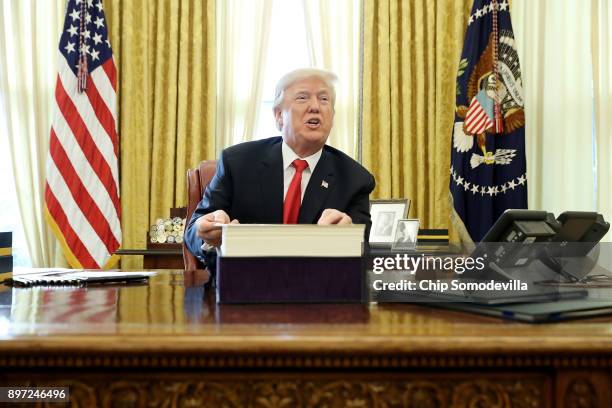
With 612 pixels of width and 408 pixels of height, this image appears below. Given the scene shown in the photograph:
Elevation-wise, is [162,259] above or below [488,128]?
below

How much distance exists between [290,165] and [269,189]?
0.58ft

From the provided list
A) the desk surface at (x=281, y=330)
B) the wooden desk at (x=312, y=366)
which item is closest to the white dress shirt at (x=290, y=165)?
the desk surface at (x=281, y=330)

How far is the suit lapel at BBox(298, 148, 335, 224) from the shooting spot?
2.12 m

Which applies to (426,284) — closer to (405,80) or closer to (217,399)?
(217,399)

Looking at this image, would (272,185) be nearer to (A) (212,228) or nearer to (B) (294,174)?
(B) (294,174)

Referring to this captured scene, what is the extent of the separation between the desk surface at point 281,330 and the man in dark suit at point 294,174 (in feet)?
3.00

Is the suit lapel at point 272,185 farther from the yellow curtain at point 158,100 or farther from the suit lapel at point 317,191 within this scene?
the yellow curtain at point 158,100

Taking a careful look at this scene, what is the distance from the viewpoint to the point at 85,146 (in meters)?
4.46

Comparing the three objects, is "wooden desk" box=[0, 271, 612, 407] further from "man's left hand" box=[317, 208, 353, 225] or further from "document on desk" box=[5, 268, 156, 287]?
"document on desk" box=[5, 268, 156, 287]

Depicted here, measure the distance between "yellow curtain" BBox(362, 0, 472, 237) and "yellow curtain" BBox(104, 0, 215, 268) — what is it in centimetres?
129

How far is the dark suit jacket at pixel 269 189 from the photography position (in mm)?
2133

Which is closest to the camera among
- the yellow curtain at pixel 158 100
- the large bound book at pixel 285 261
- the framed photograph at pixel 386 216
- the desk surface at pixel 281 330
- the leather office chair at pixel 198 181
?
the desk surface at pixel 281 330

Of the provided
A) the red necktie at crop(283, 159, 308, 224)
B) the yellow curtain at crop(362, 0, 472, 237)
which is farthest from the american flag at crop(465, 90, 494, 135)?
the red necktie at crop(283, 159, 308, 224)

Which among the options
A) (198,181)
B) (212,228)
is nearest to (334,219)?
(212,228)
